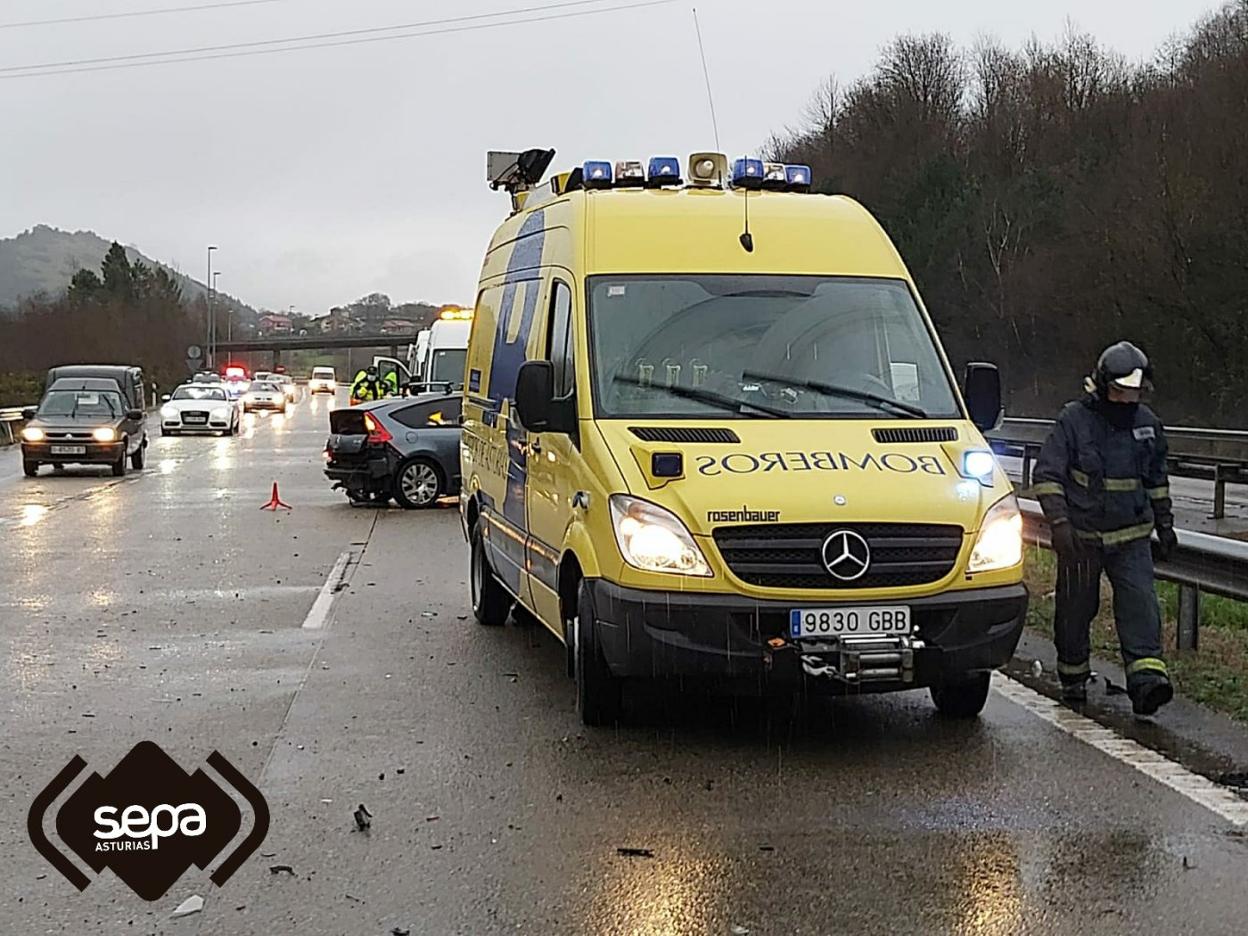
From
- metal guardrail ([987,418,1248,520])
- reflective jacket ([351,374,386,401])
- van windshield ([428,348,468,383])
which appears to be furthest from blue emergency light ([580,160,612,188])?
reflective jacket ([351,374,386,401])

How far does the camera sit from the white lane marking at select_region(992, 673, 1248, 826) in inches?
245

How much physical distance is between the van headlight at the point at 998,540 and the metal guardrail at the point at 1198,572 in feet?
3.66

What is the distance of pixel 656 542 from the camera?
689 cm

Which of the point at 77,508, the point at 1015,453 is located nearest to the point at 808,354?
the point at 77,508

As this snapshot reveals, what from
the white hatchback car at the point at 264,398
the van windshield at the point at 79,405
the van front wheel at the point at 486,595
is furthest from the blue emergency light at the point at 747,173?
the white hatchback car at the point at 264,398

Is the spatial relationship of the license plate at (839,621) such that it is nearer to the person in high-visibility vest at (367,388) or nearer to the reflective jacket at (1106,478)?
the reflective jacket at (1106,478)

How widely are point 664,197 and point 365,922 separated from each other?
4764 mm

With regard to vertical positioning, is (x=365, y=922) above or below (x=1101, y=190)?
below

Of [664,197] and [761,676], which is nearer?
[761,676]

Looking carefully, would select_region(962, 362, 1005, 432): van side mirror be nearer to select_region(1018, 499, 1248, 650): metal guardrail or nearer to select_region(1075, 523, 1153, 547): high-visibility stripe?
A: select_region(1018, 499, 1248, 650): metal guardrail

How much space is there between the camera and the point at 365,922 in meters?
4.96

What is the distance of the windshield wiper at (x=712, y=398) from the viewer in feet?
25.1

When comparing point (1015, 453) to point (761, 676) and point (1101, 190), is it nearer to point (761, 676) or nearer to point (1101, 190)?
point (761, 676)

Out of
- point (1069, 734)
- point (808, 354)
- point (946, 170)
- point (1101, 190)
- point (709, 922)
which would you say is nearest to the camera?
point (709, 922)
